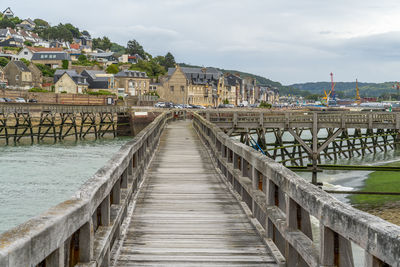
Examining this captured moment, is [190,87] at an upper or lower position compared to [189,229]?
upper

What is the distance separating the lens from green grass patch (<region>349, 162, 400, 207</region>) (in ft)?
68.8

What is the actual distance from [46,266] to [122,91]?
121 m

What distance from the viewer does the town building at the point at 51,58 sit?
146625 mm

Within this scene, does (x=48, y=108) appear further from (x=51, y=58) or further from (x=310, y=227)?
(x=51, y=58)

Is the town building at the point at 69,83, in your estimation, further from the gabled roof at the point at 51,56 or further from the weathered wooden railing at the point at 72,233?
the weathered wooden railing at the point at 72,233

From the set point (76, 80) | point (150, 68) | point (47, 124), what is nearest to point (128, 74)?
point (76, 80)

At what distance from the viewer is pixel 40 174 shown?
2981 cm

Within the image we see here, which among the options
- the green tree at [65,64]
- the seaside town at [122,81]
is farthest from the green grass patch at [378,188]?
the green tree at [65,64]

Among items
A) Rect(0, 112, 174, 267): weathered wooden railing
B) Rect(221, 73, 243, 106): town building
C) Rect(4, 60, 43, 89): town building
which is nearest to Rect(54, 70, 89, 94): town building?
Rect(4, 60, 43, 89): town building

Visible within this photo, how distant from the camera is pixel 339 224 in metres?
3.20

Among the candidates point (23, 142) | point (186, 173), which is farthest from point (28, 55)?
point (186, 173)

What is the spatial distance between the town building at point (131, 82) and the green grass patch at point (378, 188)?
100478mm

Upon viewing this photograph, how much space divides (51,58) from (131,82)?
3550cm

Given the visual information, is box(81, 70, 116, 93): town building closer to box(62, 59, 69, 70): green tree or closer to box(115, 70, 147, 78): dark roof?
box(115, 70, 147, 78): dark roof
